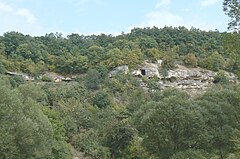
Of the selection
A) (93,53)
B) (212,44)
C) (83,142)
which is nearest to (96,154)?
(83,142)

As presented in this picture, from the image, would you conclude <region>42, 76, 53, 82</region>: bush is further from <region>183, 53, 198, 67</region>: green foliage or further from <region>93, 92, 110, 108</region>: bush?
<region>183, 53, 198, 67</region>: green foliage

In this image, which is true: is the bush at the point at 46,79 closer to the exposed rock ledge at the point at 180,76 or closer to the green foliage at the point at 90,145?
the exposed rock ledge at the point at 180,76

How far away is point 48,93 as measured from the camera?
62.8m

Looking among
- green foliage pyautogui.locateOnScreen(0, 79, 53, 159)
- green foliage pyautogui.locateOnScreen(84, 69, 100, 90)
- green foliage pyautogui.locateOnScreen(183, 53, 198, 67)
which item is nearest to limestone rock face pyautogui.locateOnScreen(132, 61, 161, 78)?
green foliage pyautogui.locateOnScreen(183, 53, 198, 67)

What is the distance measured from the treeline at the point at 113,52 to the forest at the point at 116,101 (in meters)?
0.24

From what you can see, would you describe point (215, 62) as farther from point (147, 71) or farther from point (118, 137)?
point (118, 137)

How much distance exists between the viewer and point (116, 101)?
6812 cm

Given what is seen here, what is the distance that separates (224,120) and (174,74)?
56.0 meters

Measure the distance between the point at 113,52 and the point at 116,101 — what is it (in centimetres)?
2065

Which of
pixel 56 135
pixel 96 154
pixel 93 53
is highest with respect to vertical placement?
pixel 93 53

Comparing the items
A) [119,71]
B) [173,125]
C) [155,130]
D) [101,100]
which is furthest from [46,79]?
[173,125]

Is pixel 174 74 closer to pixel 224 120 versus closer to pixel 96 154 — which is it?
pixel 96 154

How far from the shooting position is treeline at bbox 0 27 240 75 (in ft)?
276

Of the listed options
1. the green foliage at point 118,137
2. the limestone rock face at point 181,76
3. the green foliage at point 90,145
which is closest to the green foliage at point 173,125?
the green foliage at point 118,137
